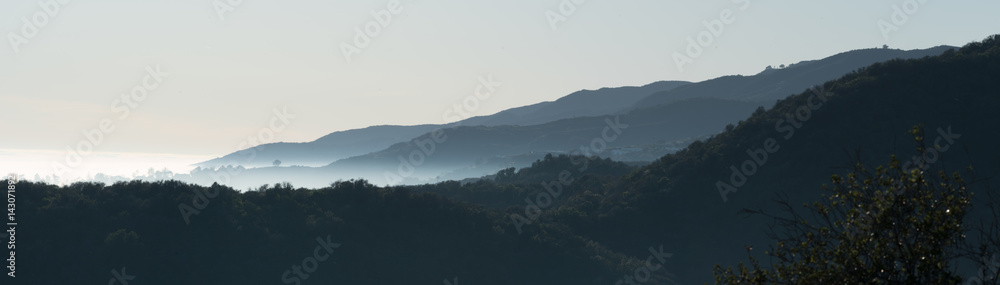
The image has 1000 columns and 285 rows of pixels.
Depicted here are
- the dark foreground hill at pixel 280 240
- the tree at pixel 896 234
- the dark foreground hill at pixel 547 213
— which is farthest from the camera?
the dark foreground hill at pixel 547 213

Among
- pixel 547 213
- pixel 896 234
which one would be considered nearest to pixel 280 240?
pixel 547 213

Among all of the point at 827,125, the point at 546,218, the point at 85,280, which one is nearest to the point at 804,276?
the point at 85,280

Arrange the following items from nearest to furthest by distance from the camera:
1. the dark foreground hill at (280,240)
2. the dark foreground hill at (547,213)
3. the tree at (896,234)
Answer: the tree at (896,234) < the dark foreground hill at (280,240) < the dark foreground hill at (547,213)

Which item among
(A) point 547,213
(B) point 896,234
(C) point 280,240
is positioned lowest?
(B) point 896,234

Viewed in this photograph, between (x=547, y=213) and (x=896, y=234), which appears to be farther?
(x=547, y=213)

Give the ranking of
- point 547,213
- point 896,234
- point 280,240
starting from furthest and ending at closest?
point 547,213 < point 280,240 < point 896,234

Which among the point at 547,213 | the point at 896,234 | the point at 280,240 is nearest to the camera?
the point at 896,234

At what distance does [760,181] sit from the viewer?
7044 centimetres

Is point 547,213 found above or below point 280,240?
above

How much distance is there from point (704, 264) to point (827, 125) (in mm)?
18163

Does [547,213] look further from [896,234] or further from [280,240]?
[896,234]

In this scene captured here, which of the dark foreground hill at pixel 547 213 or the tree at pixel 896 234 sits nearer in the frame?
the tree at pixel 896 234

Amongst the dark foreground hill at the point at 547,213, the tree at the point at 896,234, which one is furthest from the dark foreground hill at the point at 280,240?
the tree at the point at 896,234

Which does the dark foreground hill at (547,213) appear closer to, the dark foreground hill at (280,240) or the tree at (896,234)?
the dark foreground hill at (280,240)
